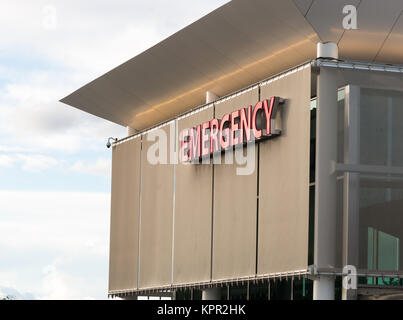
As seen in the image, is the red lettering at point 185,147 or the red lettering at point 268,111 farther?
the red lettering at point 185,147

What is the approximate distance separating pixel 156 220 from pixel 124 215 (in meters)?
4.23

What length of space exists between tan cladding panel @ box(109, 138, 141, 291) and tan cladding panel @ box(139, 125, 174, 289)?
883mm

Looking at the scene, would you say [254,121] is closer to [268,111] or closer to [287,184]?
[268,111]

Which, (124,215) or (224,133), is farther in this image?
(124,215)

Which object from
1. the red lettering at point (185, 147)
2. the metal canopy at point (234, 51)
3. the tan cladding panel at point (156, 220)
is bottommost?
the tan cladding panel at point (156, 220)

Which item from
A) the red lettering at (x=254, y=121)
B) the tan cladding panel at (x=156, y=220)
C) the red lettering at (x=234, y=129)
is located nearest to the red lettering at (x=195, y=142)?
the tan cladding panel at (x=156, y=220)

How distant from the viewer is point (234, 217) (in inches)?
1502

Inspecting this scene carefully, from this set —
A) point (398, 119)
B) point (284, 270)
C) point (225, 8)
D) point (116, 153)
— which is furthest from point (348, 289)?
point (116, 153)

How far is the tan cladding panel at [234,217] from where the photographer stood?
37.0 meters

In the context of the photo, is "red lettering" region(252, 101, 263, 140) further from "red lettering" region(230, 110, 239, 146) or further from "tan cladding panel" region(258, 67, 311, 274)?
"red lettering" region(230, 110, 239, 146)

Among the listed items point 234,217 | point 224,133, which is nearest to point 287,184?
point 234,217

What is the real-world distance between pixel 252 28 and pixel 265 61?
5.91 feet

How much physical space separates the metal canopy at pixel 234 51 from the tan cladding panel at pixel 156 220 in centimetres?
214

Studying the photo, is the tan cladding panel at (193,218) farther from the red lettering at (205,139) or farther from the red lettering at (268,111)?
the red lettering at (268,111)
